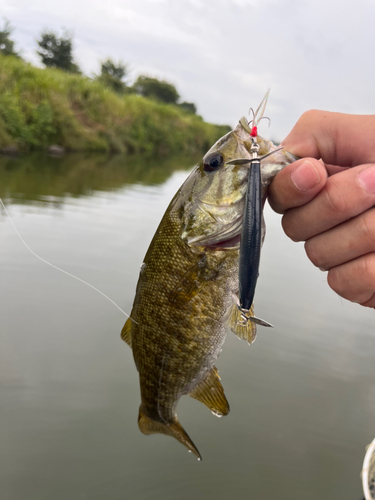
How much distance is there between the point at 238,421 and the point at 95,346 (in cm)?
169

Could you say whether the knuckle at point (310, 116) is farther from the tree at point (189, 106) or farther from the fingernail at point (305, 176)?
the tree at point (189, 106)

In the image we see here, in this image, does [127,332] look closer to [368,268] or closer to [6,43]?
[368,268]

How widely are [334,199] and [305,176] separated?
0.21 meters

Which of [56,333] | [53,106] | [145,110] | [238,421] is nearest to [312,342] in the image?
[238,421]

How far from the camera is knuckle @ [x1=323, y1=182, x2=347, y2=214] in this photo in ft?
5.61

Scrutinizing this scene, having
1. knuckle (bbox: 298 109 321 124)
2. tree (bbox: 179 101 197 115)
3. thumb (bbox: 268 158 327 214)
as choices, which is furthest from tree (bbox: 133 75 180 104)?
thumb (bbox: 268 158 327 214)

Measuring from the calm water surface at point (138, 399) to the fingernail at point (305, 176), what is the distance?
2389 millimetres

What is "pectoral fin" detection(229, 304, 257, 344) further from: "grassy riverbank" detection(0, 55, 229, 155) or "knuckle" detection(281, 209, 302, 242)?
"grassy riverbank" detection(0, 55, 229, 155)

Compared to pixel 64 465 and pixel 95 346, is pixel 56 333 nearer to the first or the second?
pixel 95 346

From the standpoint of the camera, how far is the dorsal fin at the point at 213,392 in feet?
6.46

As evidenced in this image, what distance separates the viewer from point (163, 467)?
2971 mm

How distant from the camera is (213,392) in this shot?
1.98m

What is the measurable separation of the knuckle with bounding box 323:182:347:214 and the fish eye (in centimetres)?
50

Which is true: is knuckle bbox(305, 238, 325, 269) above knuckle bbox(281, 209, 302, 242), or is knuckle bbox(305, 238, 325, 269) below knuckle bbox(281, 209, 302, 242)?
below
